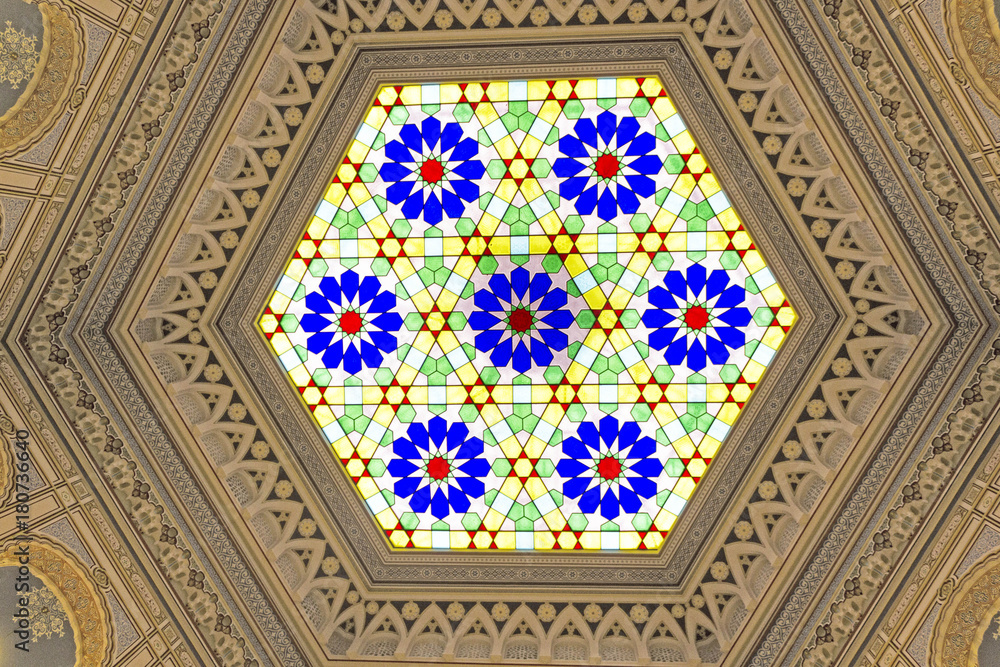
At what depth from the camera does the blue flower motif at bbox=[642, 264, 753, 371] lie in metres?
6.67

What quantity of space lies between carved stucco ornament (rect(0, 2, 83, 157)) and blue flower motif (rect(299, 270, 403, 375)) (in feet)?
8.71

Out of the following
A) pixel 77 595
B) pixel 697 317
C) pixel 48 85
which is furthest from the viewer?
pixel 697 317

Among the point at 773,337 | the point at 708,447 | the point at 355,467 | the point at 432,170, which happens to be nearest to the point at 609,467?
the point at 708,447

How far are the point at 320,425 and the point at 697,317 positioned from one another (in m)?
4.03

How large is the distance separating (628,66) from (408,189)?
2.43 meters

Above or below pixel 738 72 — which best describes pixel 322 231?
above

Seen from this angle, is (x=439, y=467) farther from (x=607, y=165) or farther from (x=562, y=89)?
(x=562, y=89)

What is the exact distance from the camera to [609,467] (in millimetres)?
7035

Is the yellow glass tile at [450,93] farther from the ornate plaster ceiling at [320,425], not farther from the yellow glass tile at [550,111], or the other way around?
the yellow glass tile at [550,111]

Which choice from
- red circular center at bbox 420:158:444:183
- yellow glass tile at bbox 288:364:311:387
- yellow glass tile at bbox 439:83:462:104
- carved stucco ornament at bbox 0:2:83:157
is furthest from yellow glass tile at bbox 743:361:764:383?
carved stucco ornament at bbox 0:2:83:157

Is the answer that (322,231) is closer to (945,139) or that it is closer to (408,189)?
(408,189)

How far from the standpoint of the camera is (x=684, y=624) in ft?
22.1

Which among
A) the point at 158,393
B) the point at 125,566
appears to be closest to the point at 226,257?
the point at 158,393

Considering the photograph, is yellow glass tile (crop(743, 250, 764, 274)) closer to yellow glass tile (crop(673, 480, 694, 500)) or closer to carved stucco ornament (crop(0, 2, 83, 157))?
yellow glass tile (crop(673, 480, 694, 500))
